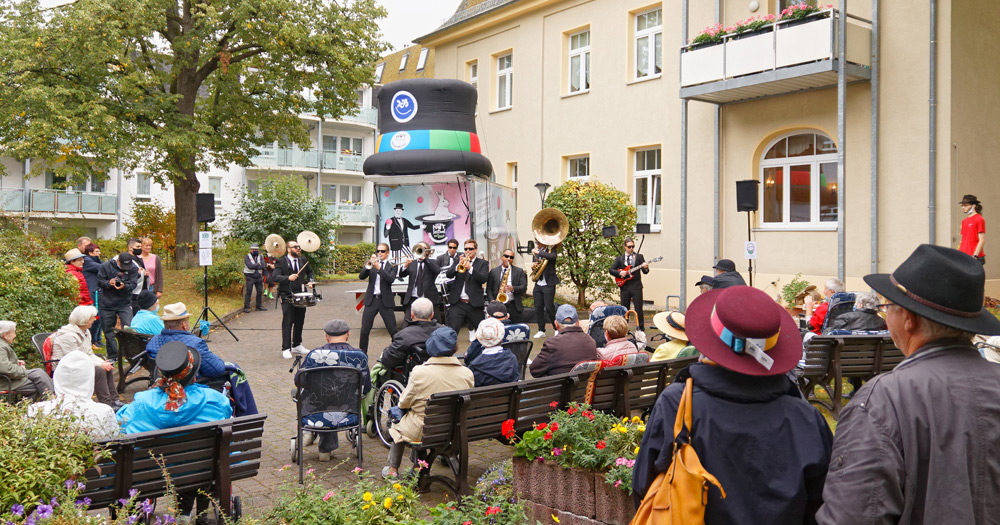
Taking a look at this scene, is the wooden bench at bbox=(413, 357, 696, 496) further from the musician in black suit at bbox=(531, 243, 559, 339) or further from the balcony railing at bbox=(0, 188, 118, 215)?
the balcony railing at bbox=(0, 188, 118, 215)

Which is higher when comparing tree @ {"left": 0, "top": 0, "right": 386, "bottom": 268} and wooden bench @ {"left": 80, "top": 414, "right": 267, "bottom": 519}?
tree @ {"left": 0, "top": 0, "right": 386, "bottom": 268}

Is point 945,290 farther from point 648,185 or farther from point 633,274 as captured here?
point 648,185

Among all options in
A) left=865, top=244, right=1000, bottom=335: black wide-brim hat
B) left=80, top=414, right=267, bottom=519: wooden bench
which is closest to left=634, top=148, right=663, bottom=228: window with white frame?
left=80, top=414, right=267, bottom=519: wooden bench

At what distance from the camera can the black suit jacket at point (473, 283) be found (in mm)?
12336

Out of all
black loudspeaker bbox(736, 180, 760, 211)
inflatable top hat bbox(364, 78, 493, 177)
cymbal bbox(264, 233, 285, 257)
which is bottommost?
cymbal bbox(264, 233, 285, 257)

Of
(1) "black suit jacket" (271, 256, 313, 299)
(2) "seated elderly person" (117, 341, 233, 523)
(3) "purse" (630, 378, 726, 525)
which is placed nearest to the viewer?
(3) "purse" (630, 378, 726, 525)

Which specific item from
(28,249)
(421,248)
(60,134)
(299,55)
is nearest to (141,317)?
(28,249)

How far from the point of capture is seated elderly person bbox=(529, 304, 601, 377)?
6.81 m

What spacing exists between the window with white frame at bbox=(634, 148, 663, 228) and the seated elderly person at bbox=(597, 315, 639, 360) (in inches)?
517

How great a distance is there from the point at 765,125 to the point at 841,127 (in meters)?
2.33

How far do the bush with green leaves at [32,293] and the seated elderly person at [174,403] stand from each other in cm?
617

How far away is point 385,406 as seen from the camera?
287 inches

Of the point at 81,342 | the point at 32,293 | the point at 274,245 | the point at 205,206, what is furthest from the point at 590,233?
the point at 81,342

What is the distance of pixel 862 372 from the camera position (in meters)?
8.27
